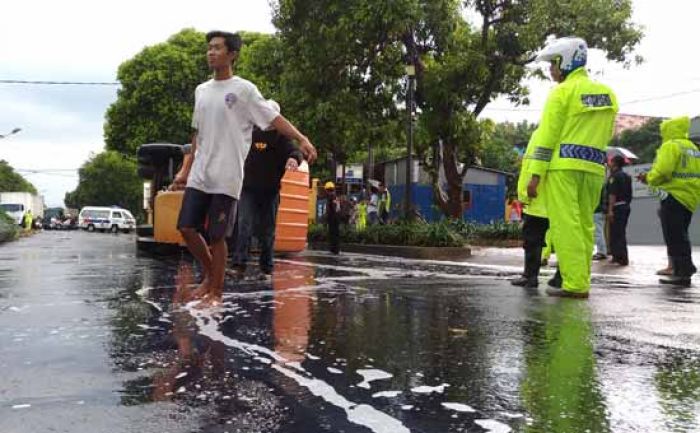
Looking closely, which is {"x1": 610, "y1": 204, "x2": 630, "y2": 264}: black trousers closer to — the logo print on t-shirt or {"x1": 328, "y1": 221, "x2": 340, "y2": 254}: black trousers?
{"x1": 328, "y1": 221, "x2": 340, "y2": 254}: black trousers

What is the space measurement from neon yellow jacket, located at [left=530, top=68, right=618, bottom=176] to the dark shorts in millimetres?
2486

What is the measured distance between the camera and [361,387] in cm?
256

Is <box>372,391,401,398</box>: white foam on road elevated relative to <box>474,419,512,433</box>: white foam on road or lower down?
elevated

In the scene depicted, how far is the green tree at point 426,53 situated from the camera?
52.5 feet

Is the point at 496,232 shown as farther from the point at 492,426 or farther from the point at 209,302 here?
the point at 492,426

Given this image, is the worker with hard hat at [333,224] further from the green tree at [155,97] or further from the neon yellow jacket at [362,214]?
the green tree at [155,97]

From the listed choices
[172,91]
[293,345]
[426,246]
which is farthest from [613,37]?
[172,91]

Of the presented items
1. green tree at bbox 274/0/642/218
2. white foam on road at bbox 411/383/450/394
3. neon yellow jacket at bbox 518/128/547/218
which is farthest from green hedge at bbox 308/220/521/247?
white foam on road at bbox 411/383/450/394

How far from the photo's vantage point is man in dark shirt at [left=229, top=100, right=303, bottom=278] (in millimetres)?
6668

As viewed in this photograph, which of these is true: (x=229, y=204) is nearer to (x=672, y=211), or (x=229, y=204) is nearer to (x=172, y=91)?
(x=672, y=211)

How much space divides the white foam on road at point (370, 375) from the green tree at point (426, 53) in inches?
520

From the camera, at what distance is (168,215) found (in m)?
10.2

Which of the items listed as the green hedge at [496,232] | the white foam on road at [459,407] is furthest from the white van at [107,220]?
the white foam on road at [459,407]

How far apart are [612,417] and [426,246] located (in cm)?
1157
